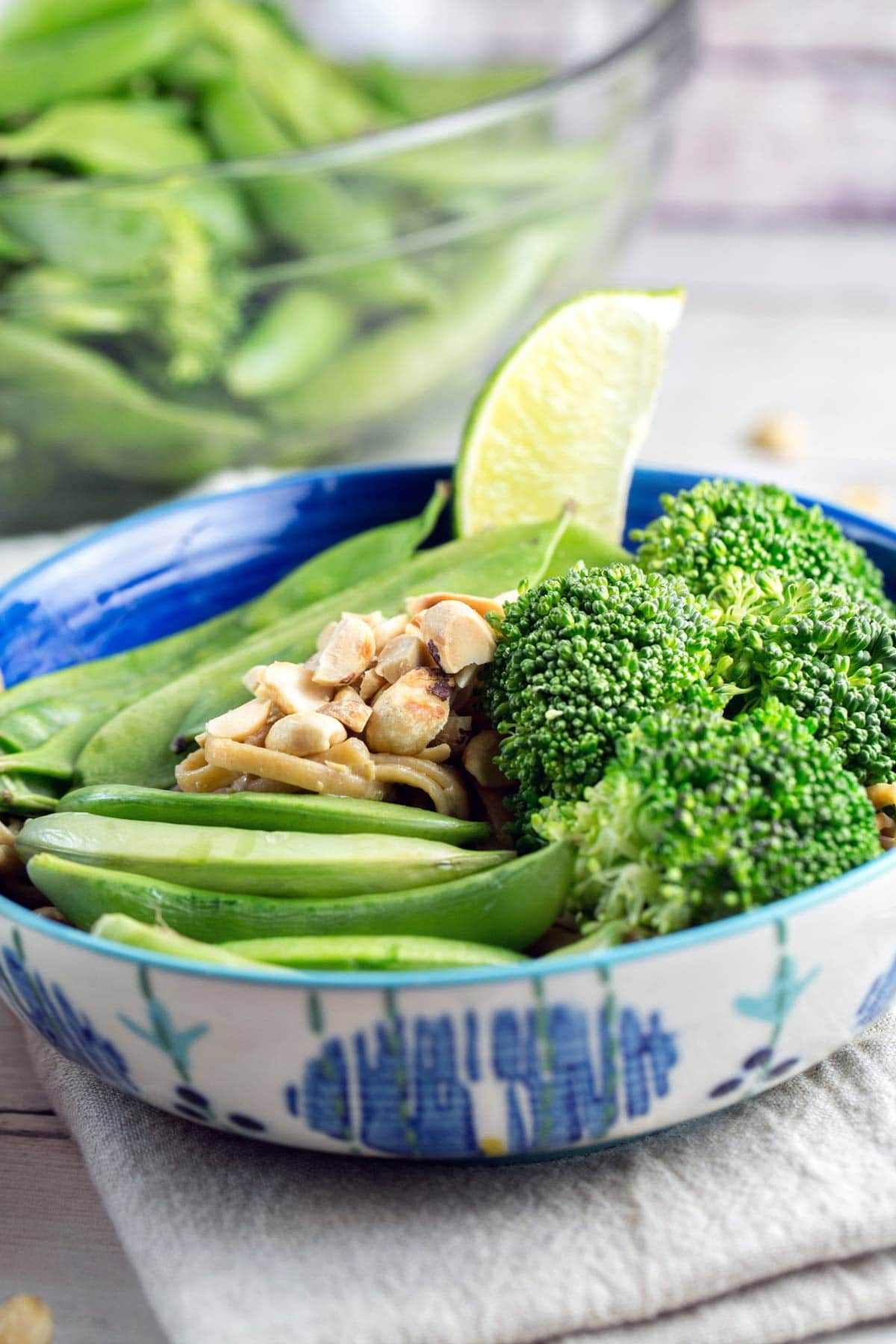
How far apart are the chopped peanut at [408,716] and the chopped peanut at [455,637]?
5 centimetres

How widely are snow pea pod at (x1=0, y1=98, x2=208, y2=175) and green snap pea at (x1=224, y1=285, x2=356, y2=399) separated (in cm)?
77

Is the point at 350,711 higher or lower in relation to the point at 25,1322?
higher

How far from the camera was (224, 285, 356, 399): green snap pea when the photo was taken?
A: 4.03 m

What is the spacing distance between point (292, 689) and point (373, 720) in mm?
131

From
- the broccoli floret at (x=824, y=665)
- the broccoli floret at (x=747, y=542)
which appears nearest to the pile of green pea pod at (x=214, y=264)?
the broccoli floret at (x=747, y=542)

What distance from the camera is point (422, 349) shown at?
167 inches

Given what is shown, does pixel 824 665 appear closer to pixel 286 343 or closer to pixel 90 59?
pixel 286 343

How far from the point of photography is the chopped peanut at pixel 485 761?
2092mm

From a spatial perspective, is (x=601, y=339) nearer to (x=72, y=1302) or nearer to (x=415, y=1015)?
(x=415, y=1015)

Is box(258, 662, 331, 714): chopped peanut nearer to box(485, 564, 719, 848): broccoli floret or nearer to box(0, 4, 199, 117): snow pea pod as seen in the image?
box(485, 564, 719, 848): broccoli floret

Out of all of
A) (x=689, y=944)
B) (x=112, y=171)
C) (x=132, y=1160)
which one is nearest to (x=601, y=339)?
(x=689, y=944)

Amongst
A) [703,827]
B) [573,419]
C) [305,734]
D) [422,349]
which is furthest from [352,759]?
[422,349]

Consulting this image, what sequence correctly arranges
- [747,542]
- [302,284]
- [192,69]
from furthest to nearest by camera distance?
[192,69] < [302,284] < [747,542]

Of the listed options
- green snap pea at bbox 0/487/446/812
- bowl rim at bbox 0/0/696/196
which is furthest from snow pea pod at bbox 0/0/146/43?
green snap pea at bbox 0/487/446/812
